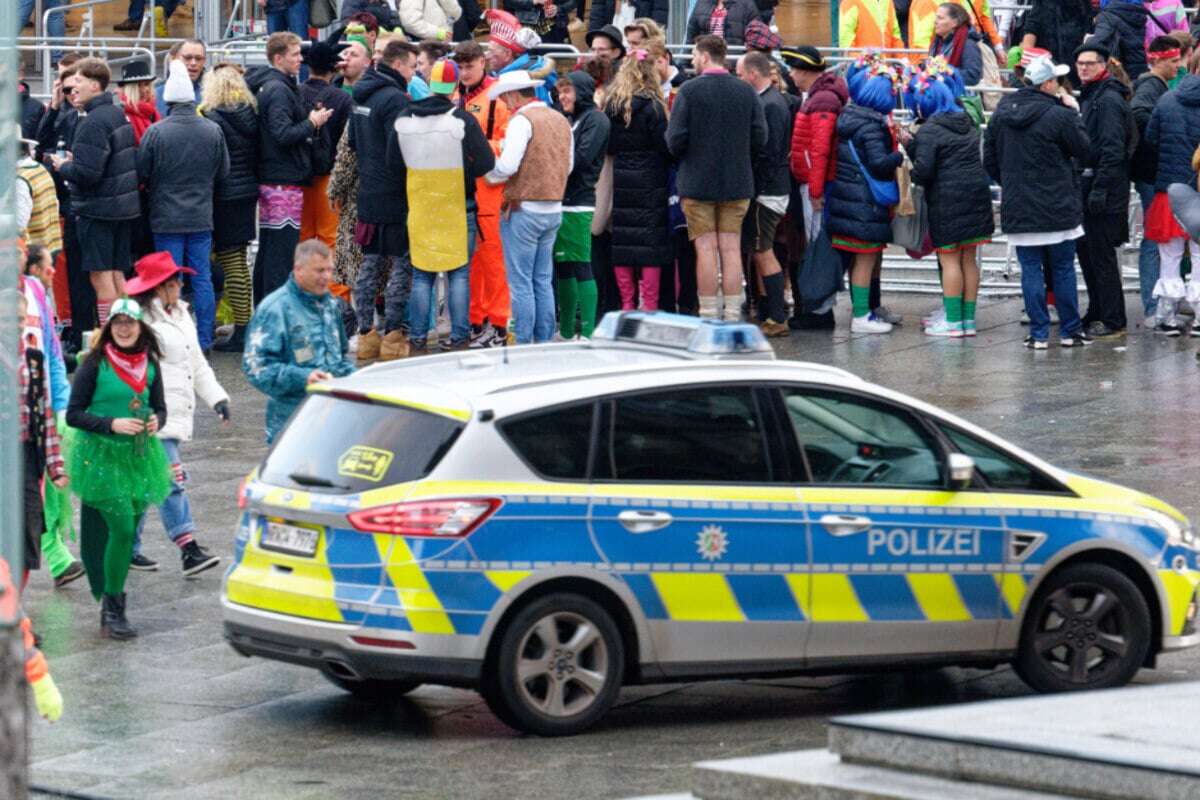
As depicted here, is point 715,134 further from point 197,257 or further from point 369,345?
point 197,257

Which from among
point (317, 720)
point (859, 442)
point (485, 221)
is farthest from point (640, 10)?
point (317, 720)

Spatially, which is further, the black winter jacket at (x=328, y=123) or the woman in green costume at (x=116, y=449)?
the black winter jacket at (x=328, y=123)

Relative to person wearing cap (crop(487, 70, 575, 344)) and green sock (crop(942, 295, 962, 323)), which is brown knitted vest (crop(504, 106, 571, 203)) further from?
green sock (crop(942, 295, 962, 323))

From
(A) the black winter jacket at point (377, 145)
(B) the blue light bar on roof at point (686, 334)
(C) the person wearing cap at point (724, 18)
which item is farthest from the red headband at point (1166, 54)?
(B) the blue light bar on roof at point (686, 334)

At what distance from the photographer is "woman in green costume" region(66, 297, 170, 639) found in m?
11.2

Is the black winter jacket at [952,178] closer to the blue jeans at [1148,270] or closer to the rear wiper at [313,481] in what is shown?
the blue jeans at [1148,270]

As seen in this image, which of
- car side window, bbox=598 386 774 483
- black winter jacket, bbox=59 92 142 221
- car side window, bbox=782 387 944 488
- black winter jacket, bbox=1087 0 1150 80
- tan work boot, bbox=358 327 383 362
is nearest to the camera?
car side window, bbox=598 386 774 483

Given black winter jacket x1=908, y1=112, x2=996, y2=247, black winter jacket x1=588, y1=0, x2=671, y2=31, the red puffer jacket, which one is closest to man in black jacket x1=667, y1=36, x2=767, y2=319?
the red puffer jacket

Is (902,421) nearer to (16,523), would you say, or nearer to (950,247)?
(16,523)

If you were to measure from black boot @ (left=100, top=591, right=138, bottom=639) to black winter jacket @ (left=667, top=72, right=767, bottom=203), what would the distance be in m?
7.83

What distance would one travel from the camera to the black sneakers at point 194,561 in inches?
481

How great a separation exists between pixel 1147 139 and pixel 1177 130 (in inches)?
12.1

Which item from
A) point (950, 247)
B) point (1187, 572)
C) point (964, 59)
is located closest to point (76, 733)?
point (1187, 572)

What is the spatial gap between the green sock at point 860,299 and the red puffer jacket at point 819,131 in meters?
0.91
